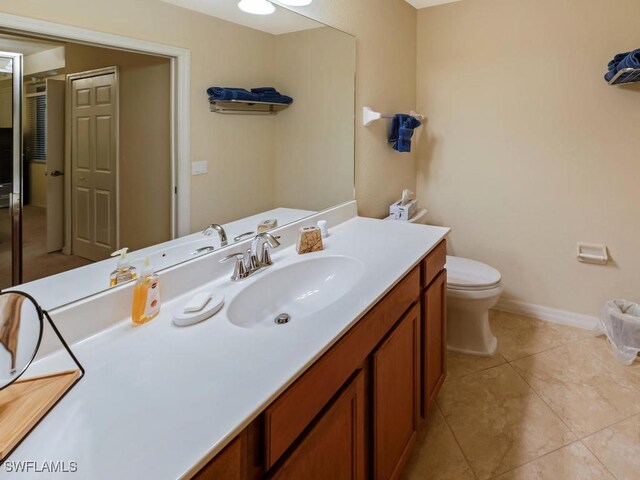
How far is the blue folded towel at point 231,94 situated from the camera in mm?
1292

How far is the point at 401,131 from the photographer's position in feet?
7.98

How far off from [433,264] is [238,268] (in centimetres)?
85

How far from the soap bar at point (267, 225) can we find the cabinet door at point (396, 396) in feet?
2.10

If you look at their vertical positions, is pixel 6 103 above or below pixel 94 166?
above

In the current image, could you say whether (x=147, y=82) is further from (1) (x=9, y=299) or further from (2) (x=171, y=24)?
(1) (x=9, y=299)

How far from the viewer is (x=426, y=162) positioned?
10.0ft

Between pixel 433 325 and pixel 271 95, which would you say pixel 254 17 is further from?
pixel 433 325

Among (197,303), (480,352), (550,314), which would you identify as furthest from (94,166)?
(550,314)

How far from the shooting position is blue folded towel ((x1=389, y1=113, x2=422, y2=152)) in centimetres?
244

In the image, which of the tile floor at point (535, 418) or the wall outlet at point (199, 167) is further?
the tile floor at point (535, 418)

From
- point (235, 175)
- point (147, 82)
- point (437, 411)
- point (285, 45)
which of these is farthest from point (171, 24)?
point (437, 411)

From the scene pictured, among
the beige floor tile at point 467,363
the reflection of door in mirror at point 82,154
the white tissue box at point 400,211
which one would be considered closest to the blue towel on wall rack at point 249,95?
the reflection of door in mirror at point 82,154

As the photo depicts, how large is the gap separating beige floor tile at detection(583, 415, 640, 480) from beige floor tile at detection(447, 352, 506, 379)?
0.60 metres

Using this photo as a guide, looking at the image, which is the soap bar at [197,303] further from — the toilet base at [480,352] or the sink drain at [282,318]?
the toilet base at [480,352]
